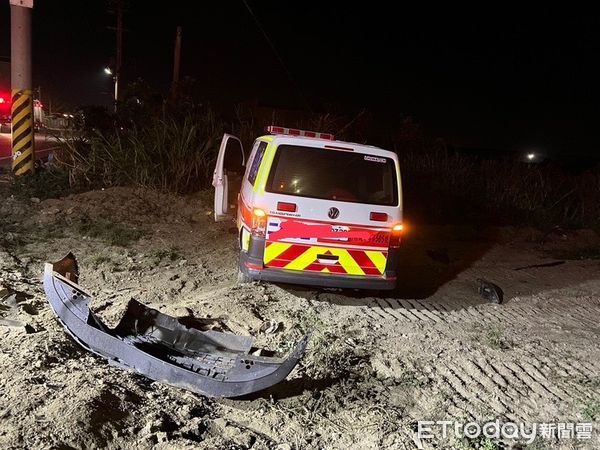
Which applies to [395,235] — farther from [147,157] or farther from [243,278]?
[147,157]

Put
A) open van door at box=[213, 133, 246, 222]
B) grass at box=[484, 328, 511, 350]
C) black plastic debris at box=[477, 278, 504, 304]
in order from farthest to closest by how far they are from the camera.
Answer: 1. open van door at box=[213, 133, 246, 222]
2. black plastic debris at box=[477, 278, 504, 304]
3. grass at box=[484, 328, 511, 350]

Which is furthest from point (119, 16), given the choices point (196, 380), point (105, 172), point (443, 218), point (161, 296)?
point (196, 380)

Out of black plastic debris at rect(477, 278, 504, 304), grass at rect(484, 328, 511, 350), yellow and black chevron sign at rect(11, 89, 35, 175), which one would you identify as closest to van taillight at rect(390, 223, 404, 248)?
grass at rect(484, 328, 511, 350)

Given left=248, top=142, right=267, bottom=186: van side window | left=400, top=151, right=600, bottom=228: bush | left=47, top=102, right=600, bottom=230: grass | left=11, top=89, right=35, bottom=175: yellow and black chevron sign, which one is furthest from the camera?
left=400, top=151, right=600, bottom=228: bush

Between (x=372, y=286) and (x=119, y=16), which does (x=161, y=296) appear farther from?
(x=119, y=16)

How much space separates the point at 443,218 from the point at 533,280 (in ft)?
15.9

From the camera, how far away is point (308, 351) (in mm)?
4734

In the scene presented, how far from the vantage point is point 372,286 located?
6078mm

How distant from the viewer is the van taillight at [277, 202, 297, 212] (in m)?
5.77

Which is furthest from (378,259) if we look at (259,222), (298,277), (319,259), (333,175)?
(259,222)

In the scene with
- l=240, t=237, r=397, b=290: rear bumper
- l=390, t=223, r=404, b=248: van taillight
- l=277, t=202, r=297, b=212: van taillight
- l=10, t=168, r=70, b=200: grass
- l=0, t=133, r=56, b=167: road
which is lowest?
l=0, t=133, r=56, b=167: road

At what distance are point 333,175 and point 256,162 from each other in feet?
→ 3.92

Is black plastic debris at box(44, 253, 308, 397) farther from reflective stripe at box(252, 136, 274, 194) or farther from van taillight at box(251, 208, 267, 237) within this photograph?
reflective stripe at box(252, 136, 274, 194)

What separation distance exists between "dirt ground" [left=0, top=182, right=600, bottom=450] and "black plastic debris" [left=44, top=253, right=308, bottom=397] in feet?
0.42
